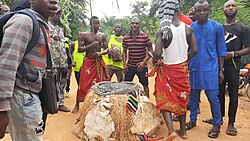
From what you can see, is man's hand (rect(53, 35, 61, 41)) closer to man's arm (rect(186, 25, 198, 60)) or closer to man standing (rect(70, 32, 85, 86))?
man standing (rect(70, 32, 85, 86))

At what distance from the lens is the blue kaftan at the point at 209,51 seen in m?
4.11

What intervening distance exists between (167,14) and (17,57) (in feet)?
8.48

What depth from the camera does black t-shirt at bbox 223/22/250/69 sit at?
421 cm

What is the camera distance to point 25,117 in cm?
183

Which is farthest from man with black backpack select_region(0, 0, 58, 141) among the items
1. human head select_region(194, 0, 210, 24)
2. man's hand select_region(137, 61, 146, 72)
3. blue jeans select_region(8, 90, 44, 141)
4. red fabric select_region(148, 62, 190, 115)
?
man's hand select_region(137, 61, 146, 72)

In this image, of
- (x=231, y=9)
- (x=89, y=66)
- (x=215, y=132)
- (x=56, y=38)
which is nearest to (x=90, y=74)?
(x=89, y=66)

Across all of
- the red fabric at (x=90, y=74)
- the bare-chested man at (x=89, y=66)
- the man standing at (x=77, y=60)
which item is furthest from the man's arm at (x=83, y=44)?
the man standing at (x=77, y=60)

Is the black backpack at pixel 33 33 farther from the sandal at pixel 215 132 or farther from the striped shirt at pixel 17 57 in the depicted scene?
the sandal at pixel 215 132

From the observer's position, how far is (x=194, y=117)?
4.54 meters

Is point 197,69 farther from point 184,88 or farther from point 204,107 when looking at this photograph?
point 204,107

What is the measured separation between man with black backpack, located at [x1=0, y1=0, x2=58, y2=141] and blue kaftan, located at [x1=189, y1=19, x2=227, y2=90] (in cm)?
271

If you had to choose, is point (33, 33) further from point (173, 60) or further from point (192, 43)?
point (192, 43)

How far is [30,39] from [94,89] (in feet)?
8.24

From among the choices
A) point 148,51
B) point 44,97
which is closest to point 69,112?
point 148,51
